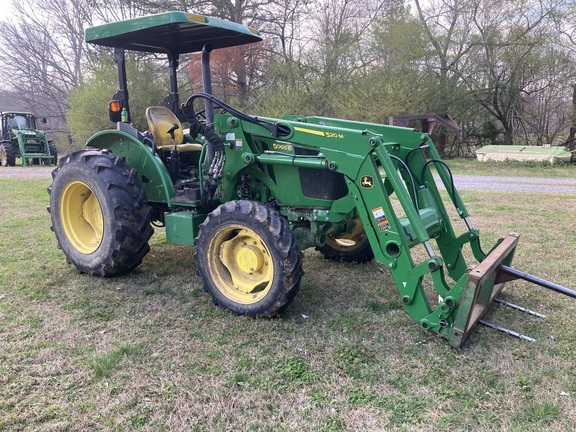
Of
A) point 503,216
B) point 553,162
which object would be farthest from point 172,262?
point 553,162

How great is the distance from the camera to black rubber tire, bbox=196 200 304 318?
3430 mm

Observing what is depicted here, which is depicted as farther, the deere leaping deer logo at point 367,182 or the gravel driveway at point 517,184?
the gravel driveway at point 517,184

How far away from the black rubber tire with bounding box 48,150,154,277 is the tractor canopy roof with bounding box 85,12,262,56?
3.75 feet

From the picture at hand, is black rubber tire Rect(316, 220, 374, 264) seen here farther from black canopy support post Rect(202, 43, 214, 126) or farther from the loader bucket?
black canopy support post Rect(202, 43, 214, 126)

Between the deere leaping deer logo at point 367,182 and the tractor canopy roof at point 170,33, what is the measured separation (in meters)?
2.10

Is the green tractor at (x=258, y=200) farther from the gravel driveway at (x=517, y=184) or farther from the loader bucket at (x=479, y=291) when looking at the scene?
the gravel driveway at (x=517, y=184)

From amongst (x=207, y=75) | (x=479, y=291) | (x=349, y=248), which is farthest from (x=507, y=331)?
(x=207, y=75)

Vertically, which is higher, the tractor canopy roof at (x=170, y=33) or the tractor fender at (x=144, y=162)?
the tractor canopy roof at (x=170, y=33)

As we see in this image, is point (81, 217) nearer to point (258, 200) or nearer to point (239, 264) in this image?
point (258, 200)

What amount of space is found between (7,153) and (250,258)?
1933cm

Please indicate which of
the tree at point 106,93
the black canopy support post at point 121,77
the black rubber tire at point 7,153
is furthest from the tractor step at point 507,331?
the black rubber tire at point 7,153

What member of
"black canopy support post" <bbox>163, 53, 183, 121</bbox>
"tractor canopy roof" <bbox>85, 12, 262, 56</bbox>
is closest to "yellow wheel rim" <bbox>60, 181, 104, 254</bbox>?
"black canopy support post" <bbox>163, 53, 183, 121</bbox>

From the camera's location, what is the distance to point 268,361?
301 centimetres

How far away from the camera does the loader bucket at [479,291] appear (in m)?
2.91
